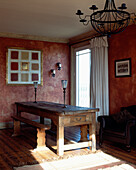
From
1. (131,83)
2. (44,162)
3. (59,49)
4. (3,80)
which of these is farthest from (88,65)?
(44,162)

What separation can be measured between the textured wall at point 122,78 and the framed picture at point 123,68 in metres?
0.08

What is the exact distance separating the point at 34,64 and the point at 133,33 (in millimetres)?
3334

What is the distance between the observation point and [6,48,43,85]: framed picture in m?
7.00

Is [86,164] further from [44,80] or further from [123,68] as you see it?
[44,80]

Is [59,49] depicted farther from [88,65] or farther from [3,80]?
[3,80]

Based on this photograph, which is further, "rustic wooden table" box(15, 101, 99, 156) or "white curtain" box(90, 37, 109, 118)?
"white curtain" box(90, 37, 109, 118)

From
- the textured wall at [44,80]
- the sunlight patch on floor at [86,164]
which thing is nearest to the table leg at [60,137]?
the sunlight patch on floor at [86,164]

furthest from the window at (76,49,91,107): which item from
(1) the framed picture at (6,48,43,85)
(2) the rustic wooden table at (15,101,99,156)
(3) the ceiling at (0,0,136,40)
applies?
(2) the rustic wooden table at (15,101,99,156)

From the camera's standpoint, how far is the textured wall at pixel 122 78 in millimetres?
5363

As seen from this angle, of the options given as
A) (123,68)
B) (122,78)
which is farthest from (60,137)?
(123,68)

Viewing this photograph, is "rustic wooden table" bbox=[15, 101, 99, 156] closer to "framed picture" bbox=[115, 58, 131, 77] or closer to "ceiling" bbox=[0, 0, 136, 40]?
"framed picture" bbox=[115, 58, 131, 77]

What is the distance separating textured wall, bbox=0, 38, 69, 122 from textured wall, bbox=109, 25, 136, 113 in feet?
7.30

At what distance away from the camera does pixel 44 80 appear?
7504 mm

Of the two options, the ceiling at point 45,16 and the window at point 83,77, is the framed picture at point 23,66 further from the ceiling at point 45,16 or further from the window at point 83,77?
the window at point 83,77
